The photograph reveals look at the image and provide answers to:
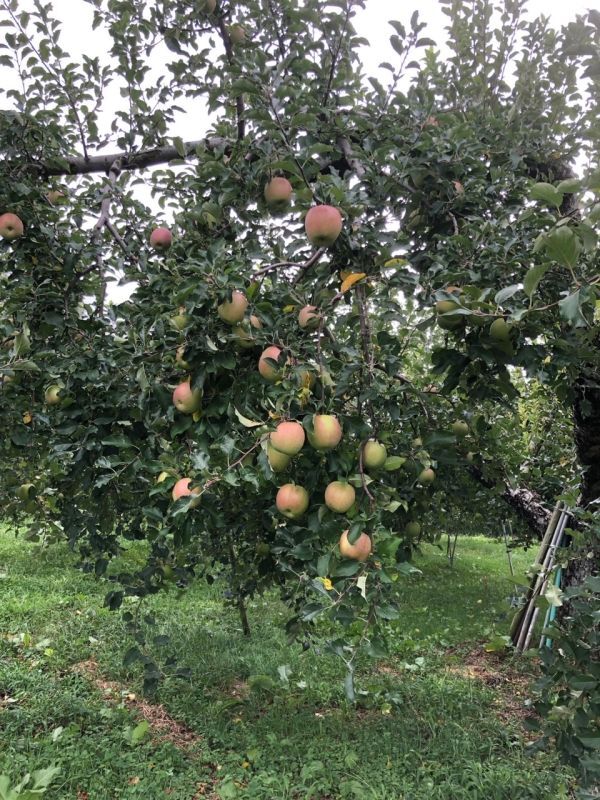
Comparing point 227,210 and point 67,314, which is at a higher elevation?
point 227,210

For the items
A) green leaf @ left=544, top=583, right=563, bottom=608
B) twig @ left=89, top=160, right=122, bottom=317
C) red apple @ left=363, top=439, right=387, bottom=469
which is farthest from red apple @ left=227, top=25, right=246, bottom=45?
green leaf @ left=544, top=583, right=563, bottom=608

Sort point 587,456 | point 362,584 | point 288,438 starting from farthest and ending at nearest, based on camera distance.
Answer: point 587,456, point 288,438, point 362,584

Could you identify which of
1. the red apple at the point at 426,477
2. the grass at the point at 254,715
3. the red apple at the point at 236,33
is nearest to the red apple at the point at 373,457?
the red apple at the point at 426,477

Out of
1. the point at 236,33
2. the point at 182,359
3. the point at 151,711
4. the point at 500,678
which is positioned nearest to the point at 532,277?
the point at 182,359

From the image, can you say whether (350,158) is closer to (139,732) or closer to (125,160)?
(125,160)

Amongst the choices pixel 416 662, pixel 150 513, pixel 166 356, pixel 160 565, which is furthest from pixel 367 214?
pixel 416 662

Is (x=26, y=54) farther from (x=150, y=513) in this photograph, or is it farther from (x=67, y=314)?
(x=150, y=513)

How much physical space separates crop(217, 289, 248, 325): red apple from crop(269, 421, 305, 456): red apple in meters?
0.32

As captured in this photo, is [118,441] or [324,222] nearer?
[324,222]

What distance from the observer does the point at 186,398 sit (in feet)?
5.35

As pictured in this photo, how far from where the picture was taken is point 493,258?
65.9 inches

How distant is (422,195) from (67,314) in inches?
53.7

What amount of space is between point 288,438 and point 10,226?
148 cm

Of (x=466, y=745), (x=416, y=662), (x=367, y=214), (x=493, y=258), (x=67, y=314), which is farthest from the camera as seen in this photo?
(x=416, y=662)
